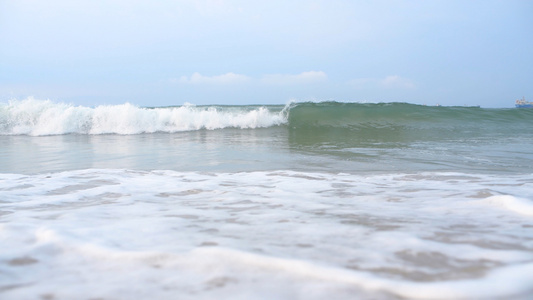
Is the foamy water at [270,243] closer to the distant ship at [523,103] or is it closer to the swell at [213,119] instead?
the swell at [213,119]

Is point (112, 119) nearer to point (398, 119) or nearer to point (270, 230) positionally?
point (398, 119)

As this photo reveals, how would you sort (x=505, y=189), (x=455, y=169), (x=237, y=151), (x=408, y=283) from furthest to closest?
1. (x=237, y=151)
2. (x=455, y=169)
3. (x=505, y=189)
4. (x=408, y=283)

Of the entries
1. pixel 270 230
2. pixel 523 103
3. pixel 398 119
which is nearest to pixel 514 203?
pixel 270 230

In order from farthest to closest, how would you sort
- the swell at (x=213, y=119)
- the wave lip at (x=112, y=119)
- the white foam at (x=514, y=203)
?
the wave lip at (x=112, y=119) < the swell at (x=213, y=119) < the white foam at (x=514, y=203)

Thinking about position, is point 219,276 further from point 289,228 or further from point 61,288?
point 289,228

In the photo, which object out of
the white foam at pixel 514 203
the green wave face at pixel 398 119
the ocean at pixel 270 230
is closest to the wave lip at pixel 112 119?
the green wave face at pixel 398 119

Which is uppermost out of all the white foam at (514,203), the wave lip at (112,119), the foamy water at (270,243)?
the wave lip at (112,119)

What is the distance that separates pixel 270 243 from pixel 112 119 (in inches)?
532

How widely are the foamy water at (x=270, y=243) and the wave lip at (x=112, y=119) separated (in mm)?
10541

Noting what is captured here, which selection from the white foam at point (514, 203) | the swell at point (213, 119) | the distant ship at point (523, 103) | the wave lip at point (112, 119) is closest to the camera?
the white foam at point (514, 203)

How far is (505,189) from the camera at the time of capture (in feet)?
10.2

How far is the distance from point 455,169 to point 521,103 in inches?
1011

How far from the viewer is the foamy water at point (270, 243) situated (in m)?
1.27

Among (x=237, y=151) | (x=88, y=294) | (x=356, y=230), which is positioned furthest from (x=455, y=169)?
(x=88, y=294)
